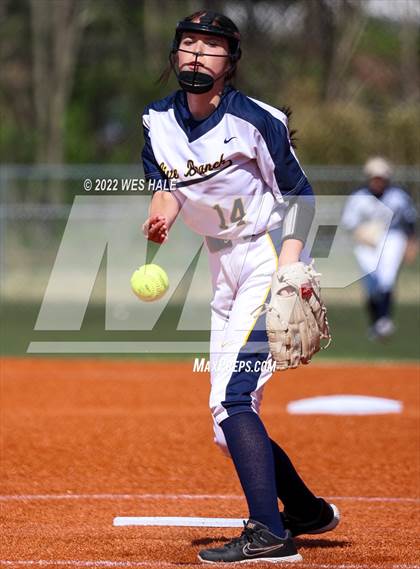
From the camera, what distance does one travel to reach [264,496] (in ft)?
14.1

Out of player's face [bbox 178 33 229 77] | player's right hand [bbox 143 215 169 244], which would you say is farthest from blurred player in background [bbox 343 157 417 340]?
player's right hand [bbox 143 215 169 244]

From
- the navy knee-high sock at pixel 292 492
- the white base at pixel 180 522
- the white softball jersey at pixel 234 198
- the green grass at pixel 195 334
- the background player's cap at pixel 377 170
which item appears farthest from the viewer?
the background player's cap at pixel 377 170

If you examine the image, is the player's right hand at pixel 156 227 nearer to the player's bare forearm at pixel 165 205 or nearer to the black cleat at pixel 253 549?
the player's bare forearm at pixel 165 205

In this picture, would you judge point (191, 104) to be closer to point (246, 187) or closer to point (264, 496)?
point (246, 187)

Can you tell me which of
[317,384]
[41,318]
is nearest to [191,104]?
[317,384]

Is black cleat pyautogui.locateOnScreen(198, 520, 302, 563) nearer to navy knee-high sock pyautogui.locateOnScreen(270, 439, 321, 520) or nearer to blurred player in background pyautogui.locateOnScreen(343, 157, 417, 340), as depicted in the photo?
navy knee-high sock pyautogui.locateOnScreen(270, 439, 321, 520)

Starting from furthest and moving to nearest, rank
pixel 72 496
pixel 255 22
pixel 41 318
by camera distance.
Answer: pixel 255 22
pixel 41 318
pixel 72 496

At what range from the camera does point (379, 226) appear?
46.7ft

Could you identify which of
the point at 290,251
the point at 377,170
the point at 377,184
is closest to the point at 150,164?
the point at 290,251

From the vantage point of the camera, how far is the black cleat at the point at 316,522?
15.6 feet

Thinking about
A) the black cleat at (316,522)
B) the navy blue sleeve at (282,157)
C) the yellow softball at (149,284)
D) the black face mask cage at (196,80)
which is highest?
the black face mask cage at (196,80)

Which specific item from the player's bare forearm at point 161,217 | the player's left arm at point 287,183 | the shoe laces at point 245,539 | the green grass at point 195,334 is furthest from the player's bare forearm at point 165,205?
the green grass at point 195,334

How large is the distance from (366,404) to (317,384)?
157 centimetres

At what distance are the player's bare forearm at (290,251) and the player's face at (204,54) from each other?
29.5 inches
